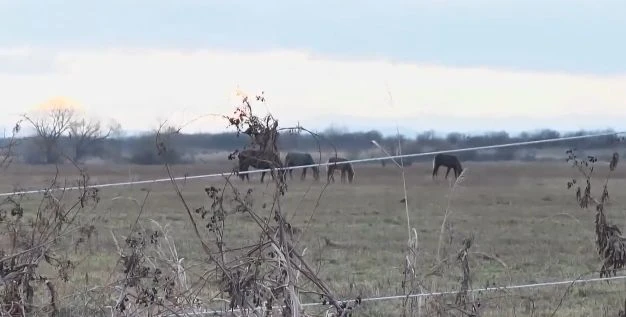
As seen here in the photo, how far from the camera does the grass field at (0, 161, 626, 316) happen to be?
23.4 ft

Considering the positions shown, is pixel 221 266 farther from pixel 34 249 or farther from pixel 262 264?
pixel 34 249

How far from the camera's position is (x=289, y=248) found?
14.3ft

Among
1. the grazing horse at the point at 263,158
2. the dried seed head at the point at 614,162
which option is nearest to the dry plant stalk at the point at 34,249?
the grazing horse at the point at 263,158

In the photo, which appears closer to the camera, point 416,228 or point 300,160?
point 300,160

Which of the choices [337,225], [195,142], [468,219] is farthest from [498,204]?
[195,142]

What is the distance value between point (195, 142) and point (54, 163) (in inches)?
36.0

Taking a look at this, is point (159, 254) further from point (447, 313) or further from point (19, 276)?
point (447, 313)

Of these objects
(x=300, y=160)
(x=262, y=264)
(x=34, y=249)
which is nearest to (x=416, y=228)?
(x=300, y=160)

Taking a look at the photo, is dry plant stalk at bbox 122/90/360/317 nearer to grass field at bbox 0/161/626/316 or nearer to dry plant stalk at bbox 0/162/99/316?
grass field at bbox 0/161/626/316

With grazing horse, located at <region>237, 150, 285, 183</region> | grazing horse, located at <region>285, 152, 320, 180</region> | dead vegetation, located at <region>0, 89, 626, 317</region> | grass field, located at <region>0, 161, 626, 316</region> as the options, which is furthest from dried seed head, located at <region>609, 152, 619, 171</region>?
grazing horse, located at <region>237, 150, 285, 183</region>

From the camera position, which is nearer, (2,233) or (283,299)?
(283,299)

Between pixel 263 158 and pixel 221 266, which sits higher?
pixel 263 158

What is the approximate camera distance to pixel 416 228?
616 inches

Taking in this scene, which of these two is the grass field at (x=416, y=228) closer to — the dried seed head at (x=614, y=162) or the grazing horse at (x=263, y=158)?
the grazing horse at (x=263, y=158)
